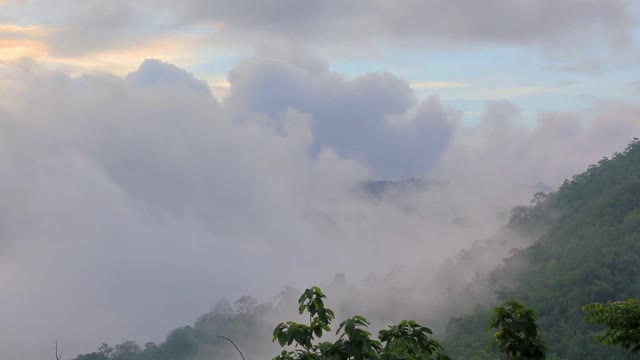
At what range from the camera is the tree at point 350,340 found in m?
9.45

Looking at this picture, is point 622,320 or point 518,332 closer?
point 518,332

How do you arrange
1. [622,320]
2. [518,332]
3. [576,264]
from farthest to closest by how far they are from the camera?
[576,264] → [622,320] → [518,332]

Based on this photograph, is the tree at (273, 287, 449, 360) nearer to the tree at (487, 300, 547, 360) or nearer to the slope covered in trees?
the tree at (487, 300, 547, 360)

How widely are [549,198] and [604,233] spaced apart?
132ft

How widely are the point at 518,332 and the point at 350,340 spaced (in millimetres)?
2545

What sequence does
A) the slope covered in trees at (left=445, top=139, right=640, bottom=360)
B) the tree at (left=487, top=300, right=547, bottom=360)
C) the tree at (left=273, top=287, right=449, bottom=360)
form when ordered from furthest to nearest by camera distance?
the slope covered in trees at (left=445, top=139, right=640, bottom=360) → the tree at (left=487, top=300, right=547, bottom=360) → the tree at (left=273, top=287, right=449, bottom=360)

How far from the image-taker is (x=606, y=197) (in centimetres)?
10262

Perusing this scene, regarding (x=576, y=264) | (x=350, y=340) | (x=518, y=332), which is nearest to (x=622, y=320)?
(x=518, y=332)

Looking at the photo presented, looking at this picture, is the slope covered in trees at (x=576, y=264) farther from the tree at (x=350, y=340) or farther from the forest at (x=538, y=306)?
the tree at (x=350, y=340)

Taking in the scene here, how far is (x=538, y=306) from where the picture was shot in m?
75.2

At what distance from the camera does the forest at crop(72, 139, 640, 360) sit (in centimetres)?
1003

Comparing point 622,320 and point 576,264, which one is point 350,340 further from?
point 576,264

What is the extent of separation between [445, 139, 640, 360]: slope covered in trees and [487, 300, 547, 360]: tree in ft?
145

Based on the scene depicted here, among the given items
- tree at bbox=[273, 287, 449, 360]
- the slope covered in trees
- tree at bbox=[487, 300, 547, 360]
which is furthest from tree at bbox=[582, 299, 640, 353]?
the slope covered in trees
